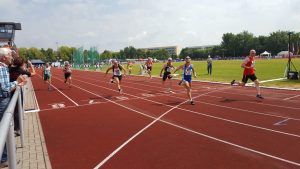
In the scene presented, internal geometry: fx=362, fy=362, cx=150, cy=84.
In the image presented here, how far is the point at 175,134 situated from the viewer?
8.91 meters

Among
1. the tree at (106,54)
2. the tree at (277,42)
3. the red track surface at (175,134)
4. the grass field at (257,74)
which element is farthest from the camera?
the tree at (106,54)

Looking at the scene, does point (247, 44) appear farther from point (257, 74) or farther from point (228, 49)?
point (257, 74)

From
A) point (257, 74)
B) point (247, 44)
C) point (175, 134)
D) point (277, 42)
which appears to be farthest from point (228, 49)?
point (175, 134)

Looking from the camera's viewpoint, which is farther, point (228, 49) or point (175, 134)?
point (228, 49)

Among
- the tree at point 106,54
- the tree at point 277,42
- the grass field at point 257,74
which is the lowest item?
the grass field at point 257,74

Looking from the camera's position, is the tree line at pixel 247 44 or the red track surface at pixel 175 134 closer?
the red track surface at pixel 175 134

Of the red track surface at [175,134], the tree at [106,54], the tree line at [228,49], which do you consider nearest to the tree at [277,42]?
the tree line at [228,49]

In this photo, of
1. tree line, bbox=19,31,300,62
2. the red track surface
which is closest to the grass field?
the red track surface

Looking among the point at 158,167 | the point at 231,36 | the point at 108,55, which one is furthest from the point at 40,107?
the point at 108,55

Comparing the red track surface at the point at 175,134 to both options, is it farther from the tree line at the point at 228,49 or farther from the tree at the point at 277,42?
the tree at the point at 277,42

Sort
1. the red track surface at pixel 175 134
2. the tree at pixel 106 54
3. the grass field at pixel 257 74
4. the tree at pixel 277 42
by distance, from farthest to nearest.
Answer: the tree at pixel 106 54 < the tree at pixel 277 42 < the grass field at pixel 257 74 < the red track surface at pixel 175 134

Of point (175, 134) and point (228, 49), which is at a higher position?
point (228, 49)

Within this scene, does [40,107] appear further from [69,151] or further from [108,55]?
[108,55]

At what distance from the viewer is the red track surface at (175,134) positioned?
21.9 feet
